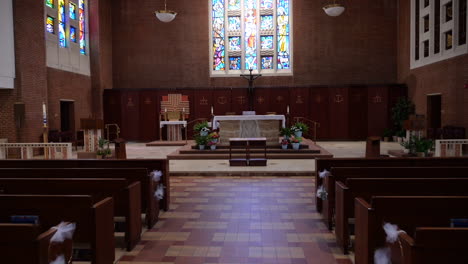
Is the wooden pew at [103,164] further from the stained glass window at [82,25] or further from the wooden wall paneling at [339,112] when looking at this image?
the wooden wall paneling at [339,112]

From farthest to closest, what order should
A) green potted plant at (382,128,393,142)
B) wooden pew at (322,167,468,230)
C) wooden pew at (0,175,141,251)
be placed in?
green potted plant at (382,128,393,142) < wooden pew at (322,167,468,230) < wooden pew at (0,175,141,251)

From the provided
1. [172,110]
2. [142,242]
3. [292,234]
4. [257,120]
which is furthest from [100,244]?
[172,110]

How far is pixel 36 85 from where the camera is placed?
43.0 ft

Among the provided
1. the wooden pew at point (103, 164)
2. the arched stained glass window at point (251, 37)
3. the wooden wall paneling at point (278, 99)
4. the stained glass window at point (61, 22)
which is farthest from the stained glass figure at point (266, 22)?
the wooden pew at point (103, 164)

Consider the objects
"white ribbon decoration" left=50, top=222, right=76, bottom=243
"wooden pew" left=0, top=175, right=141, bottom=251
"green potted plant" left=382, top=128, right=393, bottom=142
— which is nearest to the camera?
"white ribbon decoration" left=50, top=222, right=76, bottom=243

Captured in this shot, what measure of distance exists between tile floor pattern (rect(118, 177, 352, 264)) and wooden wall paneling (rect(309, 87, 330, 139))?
10728mm

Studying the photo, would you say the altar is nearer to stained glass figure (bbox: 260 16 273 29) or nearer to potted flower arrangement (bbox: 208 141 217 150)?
potted flower arrangement (bbox: 208 141 217 150)

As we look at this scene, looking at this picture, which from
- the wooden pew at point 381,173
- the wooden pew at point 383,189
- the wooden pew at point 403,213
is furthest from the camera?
the wooden pew at point 381,173

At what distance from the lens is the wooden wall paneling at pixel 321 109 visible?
18.0 metres

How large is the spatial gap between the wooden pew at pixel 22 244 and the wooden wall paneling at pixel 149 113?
16.1 meters

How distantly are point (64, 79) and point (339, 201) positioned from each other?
44.6 ft

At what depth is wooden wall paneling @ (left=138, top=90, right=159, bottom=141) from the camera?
1845 centimetres

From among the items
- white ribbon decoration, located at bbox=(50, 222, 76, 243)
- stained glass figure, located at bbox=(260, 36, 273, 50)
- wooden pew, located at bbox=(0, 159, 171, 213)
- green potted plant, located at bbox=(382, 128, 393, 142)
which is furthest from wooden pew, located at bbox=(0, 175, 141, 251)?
stained glass figure, located at bbox=(260, 36, 273, 50)

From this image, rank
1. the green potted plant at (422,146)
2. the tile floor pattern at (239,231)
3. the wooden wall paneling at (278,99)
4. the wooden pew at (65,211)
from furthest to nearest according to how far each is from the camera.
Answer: the wooden wall paneling at (278,99) < the green potted plant at (422,146) < the tile floor pattern at (239,231) < the wooden pew at (65,211)
